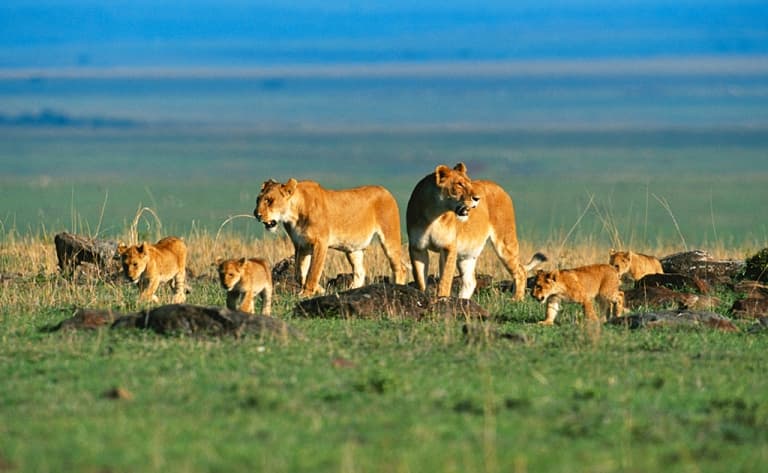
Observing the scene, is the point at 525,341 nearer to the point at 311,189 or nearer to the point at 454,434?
the point at 454,434

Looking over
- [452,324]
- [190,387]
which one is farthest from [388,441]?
[452,324]

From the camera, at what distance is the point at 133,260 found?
1506 cm

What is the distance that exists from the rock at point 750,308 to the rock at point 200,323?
575cm

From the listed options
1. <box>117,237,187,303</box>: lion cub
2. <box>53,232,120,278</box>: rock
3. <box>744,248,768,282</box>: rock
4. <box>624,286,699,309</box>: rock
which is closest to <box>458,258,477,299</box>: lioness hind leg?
<box>624,286,699,309</box>: rock

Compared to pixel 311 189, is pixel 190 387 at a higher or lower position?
lower

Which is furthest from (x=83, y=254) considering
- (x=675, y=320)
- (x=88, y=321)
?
(x=675, y=320)

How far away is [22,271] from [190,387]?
11517 millimetres

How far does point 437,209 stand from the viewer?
55.7ft

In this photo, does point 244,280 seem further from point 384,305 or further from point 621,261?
point 621,261

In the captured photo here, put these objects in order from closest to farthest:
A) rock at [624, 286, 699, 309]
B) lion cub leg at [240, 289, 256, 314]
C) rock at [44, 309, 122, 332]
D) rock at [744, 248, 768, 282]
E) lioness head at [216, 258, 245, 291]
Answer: rock at [44, 309, 122, 332] → lioness head at [216, 258, 245, 291] → lion cub leg at [240, 289, 256, 314] → rock at [624, 286, 699, 309] → rock at [744, 248, 768, 282]

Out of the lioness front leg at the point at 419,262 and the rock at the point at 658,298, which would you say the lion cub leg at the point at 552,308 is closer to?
the rock at the point at 658,298

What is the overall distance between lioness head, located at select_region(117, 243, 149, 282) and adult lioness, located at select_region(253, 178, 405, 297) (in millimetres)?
2670

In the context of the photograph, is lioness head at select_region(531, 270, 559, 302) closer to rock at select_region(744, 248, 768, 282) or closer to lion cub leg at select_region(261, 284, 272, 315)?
lion cub leg at select_region(261, 284, 272, 315)

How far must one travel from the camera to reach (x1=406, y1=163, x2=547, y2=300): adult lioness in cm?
1684
